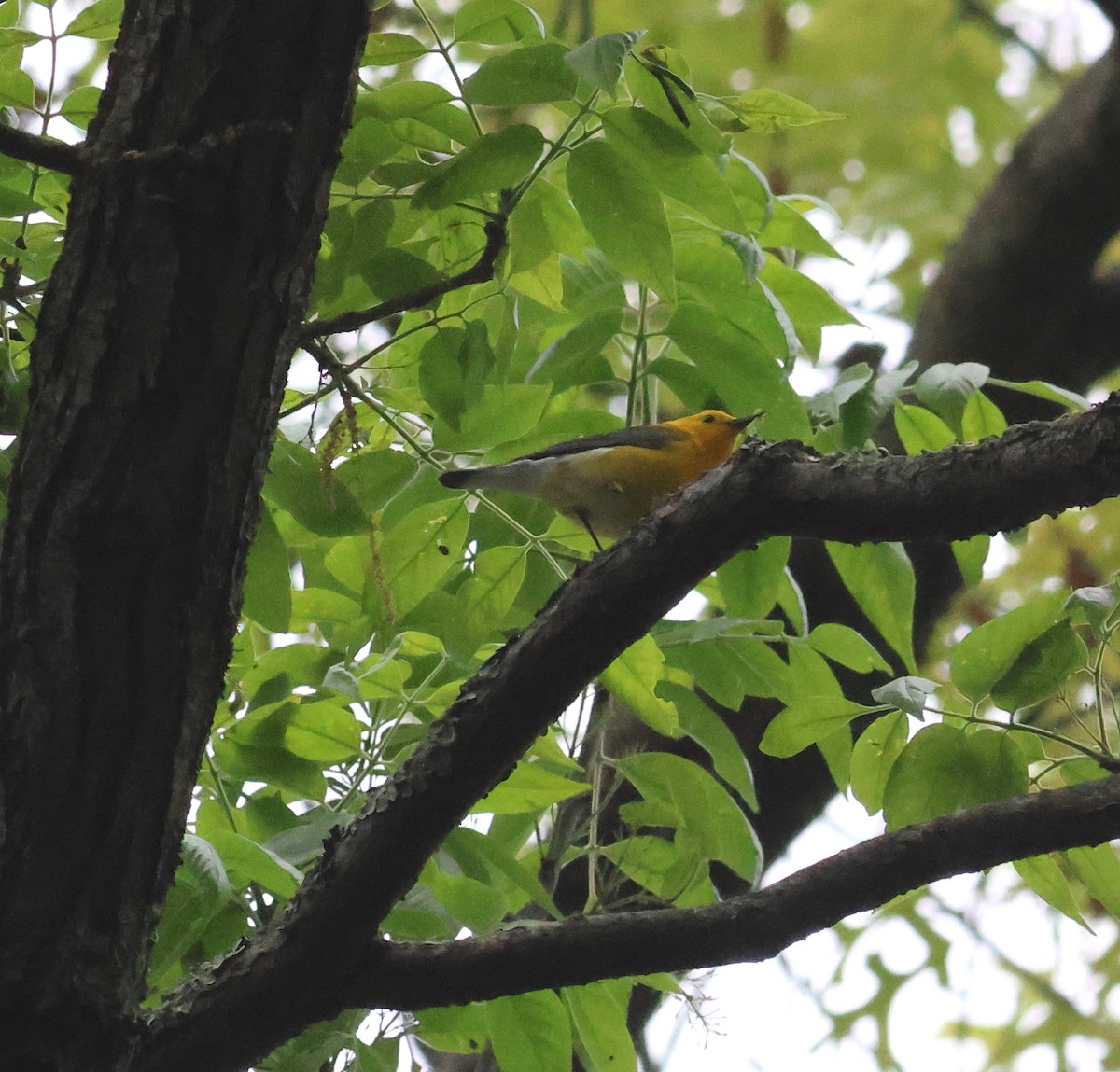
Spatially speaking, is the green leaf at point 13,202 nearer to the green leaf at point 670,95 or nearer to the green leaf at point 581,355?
the green leaf at point 581,355

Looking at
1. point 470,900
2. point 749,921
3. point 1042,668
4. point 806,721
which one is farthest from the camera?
point 470,900

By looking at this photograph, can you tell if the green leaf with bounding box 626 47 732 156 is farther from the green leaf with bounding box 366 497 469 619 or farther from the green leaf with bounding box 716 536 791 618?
the green leaf with bounding box 366 497 469 619

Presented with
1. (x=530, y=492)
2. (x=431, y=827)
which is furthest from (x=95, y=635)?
(x=530, y=492)

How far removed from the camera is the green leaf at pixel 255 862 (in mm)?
2074

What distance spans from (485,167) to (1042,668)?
50.5 inches

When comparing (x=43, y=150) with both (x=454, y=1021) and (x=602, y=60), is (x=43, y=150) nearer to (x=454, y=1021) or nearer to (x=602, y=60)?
(x=602, y=60)

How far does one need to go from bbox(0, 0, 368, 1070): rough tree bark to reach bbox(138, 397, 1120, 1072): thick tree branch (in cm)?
18

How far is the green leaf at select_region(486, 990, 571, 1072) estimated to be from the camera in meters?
→ 2.20

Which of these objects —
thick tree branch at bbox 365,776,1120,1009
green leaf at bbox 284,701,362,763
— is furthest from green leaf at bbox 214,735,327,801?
thick tree branch at bbox 365,776,1120,1009

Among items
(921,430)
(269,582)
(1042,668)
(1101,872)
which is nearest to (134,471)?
(269,582)

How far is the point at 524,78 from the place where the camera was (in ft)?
→ 6.85

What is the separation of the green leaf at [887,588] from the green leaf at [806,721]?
1.21 ft

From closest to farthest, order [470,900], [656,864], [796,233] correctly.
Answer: [470,900] → [656,864] → [796,233]

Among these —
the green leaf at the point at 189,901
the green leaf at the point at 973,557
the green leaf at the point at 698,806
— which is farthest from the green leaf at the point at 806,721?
the green leaf at the point at 189,901
